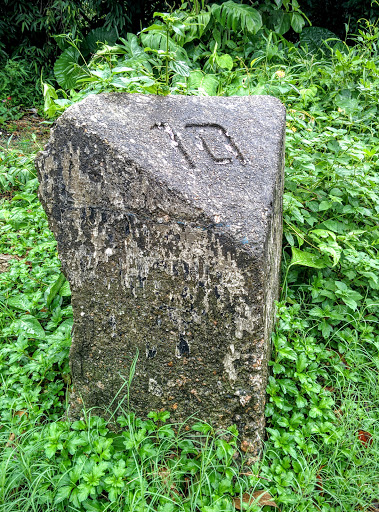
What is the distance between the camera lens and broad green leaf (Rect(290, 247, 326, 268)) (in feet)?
6.91

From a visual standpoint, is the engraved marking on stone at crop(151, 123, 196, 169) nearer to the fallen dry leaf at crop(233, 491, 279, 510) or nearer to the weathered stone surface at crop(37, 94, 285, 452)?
the weathered stone surface at crop(37, 94, 285, 452)

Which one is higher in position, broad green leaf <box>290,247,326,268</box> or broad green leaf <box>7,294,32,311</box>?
broad green leaf <box>290,247,326,268</box>

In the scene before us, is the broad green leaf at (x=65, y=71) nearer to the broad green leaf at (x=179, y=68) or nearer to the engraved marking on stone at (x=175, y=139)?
the broad green leaf at (x=179, y=68)

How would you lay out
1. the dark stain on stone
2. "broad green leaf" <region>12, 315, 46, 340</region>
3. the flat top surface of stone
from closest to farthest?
1. the flat top surface of stone
2. the dark stain on stone
3. "broad green leaf" <region>12, 315, 46, 340</region>

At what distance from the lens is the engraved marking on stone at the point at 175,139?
4.90 feet

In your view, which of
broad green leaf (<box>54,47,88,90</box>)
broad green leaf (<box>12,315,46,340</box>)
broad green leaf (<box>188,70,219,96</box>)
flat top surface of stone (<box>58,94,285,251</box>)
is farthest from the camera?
broad green leaf (<box>54,47,88,90</box>)

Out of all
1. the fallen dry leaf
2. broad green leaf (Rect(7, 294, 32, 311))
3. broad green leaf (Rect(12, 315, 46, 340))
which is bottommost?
broad green leaf (Rect(7, 294, 32, 311))

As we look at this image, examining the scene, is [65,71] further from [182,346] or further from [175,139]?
[182,346]

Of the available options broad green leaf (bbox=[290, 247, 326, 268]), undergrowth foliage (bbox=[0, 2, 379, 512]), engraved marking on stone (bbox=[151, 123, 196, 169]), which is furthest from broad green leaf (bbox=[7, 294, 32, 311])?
broad green leaf (bbox=[290, 247, 326, 268])

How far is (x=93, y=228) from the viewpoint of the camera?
150 centimetres

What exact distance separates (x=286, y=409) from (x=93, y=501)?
76 cm

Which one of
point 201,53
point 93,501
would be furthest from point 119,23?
point 93,501

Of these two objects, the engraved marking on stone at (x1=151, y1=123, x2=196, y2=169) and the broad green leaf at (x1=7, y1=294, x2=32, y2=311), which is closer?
the engraved marking on stone at (x1=151, y1=123, x2=196, y2=169)

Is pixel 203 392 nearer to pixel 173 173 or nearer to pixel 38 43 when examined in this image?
pixel 173 173
